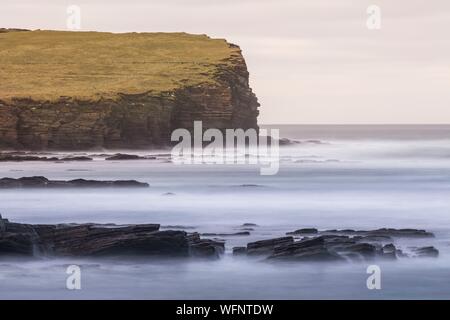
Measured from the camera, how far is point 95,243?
93.2ft

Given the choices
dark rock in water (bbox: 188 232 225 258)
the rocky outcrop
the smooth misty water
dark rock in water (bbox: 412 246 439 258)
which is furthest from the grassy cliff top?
dark rock in water (bbox: 412 246 439 258)

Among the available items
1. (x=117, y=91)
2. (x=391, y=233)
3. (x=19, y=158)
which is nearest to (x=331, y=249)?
(x=391, y=233)

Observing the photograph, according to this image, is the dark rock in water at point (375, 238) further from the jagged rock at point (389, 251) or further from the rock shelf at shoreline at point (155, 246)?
the jagged rock at point (389, 251)

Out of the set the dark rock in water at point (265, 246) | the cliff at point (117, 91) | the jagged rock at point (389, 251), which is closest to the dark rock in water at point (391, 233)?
the jagged rock at point (389, 251)

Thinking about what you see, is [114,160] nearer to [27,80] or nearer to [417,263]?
[27,80]

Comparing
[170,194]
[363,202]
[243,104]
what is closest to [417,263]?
[363,202]

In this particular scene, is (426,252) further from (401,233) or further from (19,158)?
(19,158)

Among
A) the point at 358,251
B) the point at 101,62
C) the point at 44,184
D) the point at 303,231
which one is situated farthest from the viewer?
the point at 101,62

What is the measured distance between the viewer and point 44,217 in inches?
1558

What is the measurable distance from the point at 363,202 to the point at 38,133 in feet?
171

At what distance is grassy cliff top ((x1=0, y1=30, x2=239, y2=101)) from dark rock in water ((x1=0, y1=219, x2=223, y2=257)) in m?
70.4

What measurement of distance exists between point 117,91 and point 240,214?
215 feet
